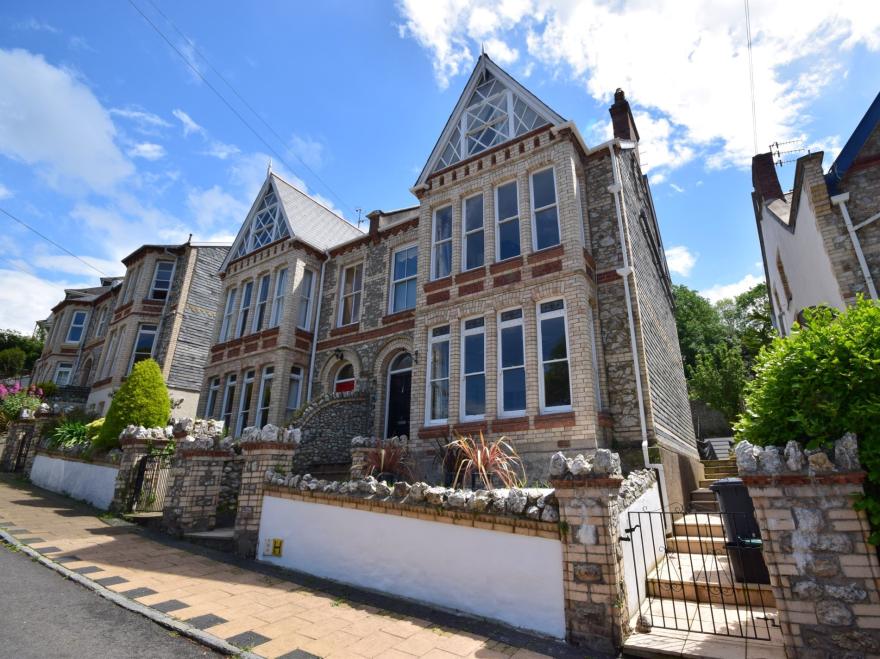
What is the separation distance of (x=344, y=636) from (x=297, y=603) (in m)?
1.30

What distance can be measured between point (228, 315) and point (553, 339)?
46.7 ft

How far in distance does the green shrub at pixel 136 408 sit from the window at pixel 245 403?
2.81 metres

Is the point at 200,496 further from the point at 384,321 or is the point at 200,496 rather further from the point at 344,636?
the point at 384,321

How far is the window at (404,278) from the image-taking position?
14.6m

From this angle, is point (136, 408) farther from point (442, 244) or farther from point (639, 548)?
point (639, 548)

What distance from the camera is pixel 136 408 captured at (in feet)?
41.7

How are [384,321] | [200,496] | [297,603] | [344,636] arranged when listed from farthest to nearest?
[384,321] < [200,496] < [297,603] < [344,636]

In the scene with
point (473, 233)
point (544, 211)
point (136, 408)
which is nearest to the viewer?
point (544, 211)

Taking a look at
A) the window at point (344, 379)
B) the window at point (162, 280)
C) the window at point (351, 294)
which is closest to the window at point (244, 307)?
the window at point (351, 294)

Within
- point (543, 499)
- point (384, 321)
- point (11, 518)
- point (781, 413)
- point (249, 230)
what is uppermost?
point (249, 230)

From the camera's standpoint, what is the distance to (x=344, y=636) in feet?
15.1

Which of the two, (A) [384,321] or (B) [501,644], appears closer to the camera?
(B) [501,644]

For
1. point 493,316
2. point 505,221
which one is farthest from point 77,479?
point 505,221

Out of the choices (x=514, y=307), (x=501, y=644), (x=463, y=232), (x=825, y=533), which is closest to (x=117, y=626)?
(x=501, y=644)
